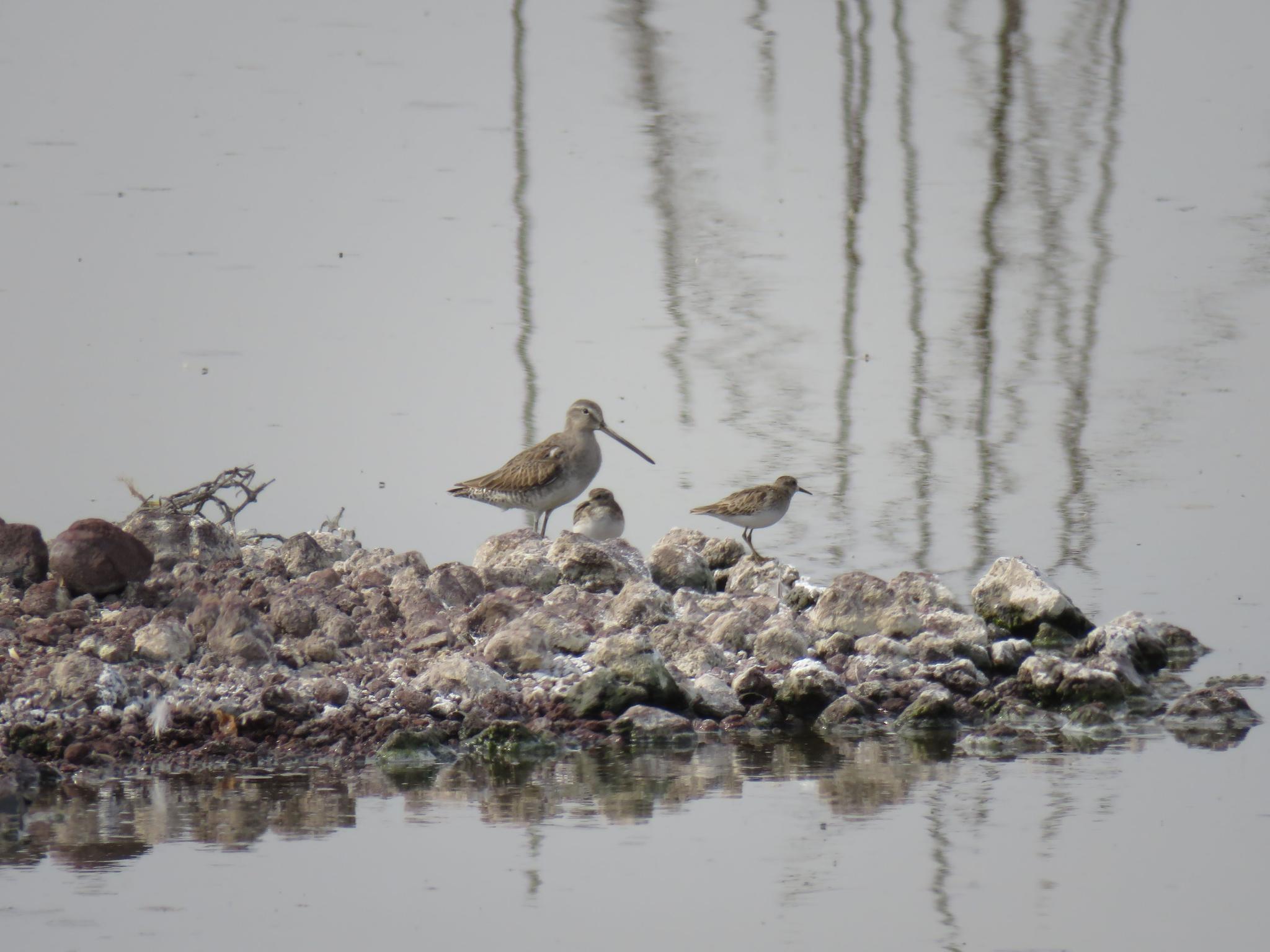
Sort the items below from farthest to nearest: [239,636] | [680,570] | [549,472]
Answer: [549,472], [680,570], [239,636]

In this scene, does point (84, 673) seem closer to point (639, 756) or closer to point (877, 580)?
point (639, 756)

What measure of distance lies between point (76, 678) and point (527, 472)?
160 inches

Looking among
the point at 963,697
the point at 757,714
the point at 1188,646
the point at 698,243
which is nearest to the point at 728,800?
the point at 757,714

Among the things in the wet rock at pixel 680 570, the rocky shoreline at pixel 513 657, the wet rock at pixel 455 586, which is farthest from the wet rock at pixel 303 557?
the wet rock at pixel 680 570

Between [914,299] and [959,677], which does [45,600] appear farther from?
[914,299]

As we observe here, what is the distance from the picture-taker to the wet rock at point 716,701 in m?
7.25

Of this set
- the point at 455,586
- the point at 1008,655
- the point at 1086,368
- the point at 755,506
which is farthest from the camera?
the point at 1086,368

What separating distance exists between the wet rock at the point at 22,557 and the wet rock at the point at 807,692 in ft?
11.5

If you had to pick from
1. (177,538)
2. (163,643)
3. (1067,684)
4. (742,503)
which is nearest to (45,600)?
(163,643)

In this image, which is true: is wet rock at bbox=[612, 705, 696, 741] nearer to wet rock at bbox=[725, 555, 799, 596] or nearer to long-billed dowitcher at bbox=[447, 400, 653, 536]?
wet rock at bbox=[725, 555, 799, 596]

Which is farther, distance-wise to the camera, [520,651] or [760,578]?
[760,578]

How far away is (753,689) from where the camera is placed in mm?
7371

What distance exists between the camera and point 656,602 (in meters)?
8.11

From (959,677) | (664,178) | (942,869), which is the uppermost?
(664,178)
